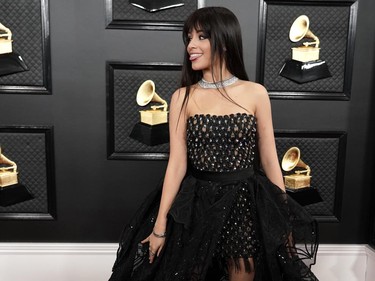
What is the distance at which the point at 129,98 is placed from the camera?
114 inches

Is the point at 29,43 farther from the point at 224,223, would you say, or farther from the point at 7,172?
the point at 224,223

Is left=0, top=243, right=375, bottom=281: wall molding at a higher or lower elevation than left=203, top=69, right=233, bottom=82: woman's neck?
lower

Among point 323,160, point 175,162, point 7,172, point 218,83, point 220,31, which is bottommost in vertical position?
point 7,172

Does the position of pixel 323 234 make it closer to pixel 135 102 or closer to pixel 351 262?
pixel 351 262

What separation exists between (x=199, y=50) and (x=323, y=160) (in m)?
1.43

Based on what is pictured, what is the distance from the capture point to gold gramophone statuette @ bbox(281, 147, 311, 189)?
118 inches

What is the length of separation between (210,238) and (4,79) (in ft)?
5.72

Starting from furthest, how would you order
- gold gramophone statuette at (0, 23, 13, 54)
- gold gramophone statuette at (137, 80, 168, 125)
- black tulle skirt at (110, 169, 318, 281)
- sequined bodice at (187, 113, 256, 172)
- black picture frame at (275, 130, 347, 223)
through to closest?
black picture frame at (275, 130, 347, 223)
gold gramophone statuette at (137, 80, 168, 125)
gold gramophone statuette at (0, 23, 13, 54)
sequined bodice at (187, 113, 256, 172)
black tulle skirt at (110, 169, 318, 281)

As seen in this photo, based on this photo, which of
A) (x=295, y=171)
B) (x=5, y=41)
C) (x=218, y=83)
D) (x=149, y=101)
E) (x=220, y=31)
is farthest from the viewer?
(x=295, y=171)

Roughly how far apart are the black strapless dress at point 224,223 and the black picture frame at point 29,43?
123 centimetres

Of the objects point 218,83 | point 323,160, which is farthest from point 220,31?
point 323,160

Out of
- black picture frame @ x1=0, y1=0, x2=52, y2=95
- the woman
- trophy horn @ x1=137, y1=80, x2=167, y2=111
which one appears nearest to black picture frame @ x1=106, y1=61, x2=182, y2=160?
trophy horn @ x1=137, y1=80, x2=167, y2=111

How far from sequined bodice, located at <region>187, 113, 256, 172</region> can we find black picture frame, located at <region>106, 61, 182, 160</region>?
0.84 metres

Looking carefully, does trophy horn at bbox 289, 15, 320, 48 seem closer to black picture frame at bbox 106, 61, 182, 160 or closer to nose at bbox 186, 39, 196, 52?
black picture frame at bbox 106, 61, 182, 160
